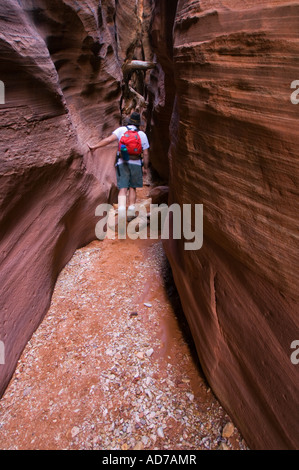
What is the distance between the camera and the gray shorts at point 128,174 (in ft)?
16.5

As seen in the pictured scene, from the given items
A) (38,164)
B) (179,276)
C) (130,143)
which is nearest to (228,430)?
(179,276)

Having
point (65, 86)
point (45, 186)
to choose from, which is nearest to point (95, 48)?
point (65, 86)

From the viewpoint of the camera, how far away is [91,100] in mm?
5090

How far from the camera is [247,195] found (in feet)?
4.92

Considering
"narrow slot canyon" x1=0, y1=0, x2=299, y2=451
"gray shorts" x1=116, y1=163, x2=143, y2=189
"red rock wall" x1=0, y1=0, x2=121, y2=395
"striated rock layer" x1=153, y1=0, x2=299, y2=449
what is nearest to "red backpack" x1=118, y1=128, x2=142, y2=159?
"gray shorts" x1=116, y1=163, x2=143, y2=189

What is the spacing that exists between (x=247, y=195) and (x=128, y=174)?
3.90 metres

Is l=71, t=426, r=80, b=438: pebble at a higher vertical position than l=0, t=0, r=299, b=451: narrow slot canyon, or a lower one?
lower

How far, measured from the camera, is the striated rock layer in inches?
50.1

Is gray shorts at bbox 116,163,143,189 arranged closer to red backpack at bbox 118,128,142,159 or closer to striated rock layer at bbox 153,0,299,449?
red backpack at bbox 118,128,142,159

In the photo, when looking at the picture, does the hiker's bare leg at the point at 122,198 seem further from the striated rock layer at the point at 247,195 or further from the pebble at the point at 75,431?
the pebble at the point at 75,431

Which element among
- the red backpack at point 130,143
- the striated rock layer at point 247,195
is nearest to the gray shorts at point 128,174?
the red backpack at point 130,143

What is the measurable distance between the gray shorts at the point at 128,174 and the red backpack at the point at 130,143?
267mm

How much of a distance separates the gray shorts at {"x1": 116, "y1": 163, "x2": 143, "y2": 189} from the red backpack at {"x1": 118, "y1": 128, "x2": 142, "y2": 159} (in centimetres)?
27
